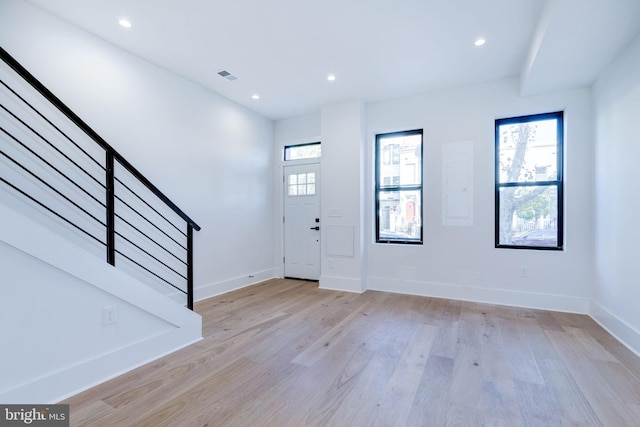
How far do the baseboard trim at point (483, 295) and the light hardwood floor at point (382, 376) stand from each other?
0.21 meters

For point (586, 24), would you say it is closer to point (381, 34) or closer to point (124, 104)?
point (381, 34)

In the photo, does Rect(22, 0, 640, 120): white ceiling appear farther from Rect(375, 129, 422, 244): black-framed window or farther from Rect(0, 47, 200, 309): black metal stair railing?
Rect(0, 47, 200, 309): black metal stair railing

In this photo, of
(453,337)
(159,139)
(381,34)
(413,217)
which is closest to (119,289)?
(159,139)

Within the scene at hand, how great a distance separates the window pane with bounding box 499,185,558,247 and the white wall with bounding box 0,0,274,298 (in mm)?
3718

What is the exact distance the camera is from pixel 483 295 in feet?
12.8

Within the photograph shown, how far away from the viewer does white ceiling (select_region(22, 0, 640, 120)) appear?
2.44m

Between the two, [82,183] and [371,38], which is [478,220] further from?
[82,183]

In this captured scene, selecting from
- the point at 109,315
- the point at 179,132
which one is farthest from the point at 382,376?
the point at 179,132

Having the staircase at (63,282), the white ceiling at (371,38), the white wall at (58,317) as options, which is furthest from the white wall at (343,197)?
the white wall at (58,317)

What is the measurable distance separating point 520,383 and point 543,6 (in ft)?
9.68

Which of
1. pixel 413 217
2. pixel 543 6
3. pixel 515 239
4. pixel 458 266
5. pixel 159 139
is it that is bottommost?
pixel 458 266

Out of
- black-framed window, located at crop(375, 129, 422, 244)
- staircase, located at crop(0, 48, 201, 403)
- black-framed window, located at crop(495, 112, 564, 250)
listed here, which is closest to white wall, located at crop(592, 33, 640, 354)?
black-framed window, located at crop(495, 112, 564, 250)

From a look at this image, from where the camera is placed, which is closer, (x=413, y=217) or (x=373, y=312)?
(x=373, y=312)

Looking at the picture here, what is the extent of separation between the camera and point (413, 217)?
442 cm
